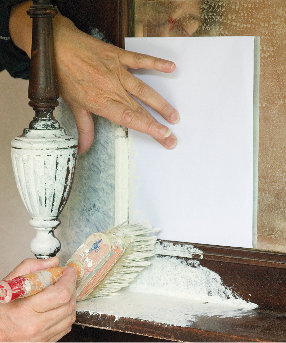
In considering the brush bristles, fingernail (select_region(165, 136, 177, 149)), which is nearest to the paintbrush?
the brush bristles

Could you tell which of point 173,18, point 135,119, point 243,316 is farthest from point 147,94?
point 243,316

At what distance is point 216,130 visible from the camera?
0.73 metres

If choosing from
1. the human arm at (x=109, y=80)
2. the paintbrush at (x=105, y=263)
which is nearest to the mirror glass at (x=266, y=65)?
the human arm at (x=109, y=80)

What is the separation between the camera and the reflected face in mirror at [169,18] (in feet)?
2.41

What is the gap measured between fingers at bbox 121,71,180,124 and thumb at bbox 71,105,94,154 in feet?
0.39

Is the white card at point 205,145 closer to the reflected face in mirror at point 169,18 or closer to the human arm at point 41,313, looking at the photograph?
the reflected face in mirror at point 169,18

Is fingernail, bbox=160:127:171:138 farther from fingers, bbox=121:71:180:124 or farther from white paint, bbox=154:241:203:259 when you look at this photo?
white paint, bbox=154:241:203:259

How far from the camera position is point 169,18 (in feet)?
2.47

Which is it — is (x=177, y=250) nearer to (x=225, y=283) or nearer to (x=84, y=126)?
(x=225, y=283)

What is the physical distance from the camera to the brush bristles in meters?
0.77

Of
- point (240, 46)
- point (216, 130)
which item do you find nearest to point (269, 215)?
point (216, 130)

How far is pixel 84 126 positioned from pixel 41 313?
1.11 feet

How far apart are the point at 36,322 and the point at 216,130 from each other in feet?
1.35

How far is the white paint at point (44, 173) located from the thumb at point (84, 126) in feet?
0.26
